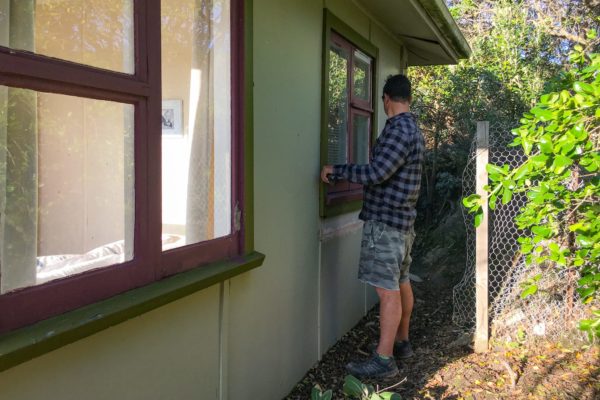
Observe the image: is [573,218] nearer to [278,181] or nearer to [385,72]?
[278,181]

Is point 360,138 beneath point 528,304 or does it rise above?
above

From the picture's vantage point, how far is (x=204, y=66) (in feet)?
8.14

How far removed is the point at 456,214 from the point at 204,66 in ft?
20.1

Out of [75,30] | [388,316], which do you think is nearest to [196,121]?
[75,30]

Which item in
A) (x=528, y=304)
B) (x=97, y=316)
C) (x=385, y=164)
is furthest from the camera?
(x=528, y=304)

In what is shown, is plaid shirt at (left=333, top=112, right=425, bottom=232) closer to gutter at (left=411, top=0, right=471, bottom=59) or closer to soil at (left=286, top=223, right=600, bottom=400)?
soil at (left=286, top=223, right=600, bottom=400)

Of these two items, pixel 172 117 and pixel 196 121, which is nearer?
pixel 172 117

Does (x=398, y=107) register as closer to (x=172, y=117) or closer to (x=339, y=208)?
(x=339, y=208)

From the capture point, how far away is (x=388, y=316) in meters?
3.68

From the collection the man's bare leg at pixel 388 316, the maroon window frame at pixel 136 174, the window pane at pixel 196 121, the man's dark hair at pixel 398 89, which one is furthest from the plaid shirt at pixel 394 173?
the maroon window frame at pixel 136 174

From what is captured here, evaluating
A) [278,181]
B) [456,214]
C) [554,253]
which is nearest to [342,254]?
[278,181]

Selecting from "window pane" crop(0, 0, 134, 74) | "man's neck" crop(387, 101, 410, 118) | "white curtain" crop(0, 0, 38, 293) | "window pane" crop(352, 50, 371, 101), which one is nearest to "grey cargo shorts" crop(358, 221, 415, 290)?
"man's neck" crop(387, 101, 410, 118)

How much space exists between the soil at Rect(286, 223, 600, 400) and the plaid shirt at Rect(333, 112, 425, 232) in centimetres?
110

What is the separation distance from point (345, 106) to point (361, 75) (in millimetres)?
618
